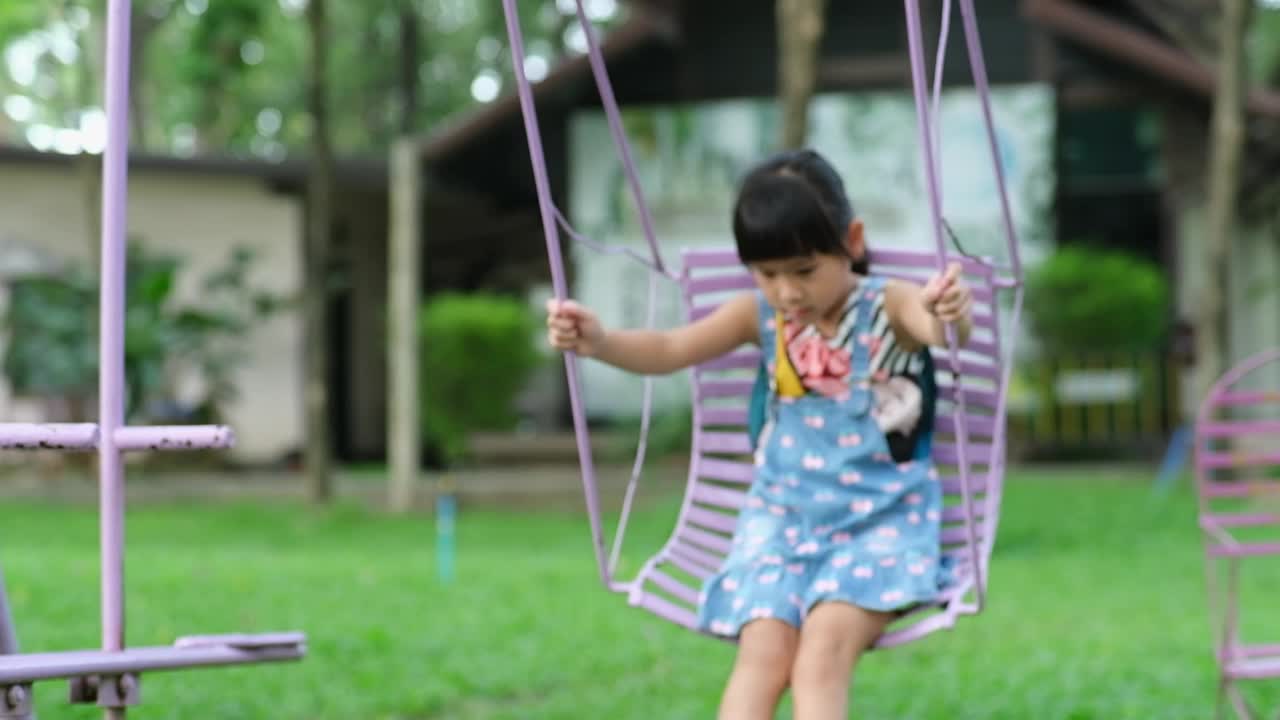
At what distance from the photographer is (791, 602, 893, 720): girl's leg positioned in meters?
3.09

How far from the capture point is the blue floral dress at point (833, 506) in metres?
3.26

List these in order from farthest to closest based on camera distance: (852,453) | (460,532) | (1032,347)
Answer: (1032,347)
(460,532)
(852,453)

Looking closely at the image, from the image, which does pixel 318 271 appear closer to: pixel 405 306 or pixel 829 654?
pixel 405 306

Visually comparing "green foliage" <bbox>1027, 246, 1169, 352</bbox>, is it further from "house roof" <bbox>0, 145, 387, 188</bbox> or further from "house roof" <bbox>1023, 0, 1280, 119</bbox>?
"house roof" <bbox>0, 145, 387, 188</bbox>

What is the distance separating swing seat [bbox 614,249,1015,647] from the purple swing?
2.88ft

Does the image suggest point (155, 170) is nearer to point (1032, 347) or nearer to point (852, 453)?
point (1032, 347)

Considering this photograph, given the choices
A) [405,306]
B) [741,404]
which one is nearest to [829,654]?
[741,404]

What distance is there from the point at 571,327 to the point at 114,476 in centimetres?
86

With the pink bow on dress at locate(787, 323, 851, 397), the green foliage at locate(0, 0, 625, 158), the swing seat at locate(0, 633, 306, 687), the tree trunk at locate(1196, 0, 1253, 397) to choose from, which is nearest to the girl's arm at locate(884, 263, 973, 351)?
the pink bow on dress at locate(787, 323, 851, 397)

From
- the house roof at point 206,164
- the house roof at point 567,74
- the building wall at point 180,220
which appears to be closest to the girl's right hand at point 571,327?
the house roof at point 567,74

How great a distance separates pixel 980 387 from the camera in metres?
3.59

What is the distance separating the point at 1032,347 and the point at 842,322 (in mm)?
12138

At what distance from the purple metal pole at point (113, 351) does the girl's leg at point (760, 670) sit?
3.45 ft

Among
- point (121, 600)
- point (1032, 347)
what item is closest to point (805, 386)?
point (121, 600)
